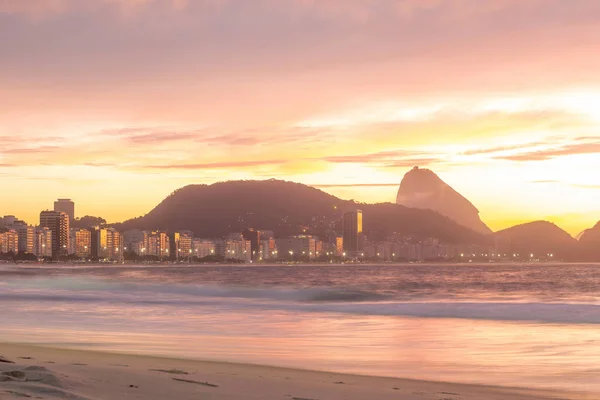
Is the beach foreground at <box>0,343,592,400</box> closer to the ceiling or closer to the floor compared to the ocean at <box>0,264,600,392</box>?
closer to the ceiling

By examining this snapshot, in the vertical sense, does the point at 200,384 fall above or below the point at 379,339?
above

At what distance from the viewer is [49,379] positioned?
10.7 metres

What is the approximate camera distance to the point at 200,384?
12.2 m

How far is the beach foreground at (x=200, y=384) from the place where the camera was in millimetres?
10461

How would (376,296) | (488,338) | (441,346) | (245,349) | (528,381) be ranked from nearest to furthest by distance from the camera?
(528,381) < (245,349) < (441,346) < (488,338) < (376,296)

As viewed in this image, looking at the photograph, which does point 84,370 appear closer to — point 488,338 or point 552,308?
point 488,338

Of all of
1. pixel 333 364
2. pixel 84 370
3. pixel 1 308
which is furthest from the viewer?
pixel 1 308

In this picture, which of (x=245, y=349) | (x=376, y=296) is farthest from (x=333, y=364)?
(x=376, y=296)

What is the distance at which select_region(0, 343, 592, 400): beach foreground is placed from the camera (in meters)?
10.5

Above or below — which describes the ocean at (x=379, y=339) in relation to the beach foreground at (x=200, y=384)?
below

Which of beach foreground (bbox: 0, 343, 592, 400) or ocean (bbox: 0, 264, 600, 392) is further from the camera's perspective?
ocean (bbox: 0, 264, 600, 392)

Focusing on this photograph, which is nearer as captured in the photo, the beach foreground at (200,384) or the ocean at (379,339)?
the beach foreground at (200,384)

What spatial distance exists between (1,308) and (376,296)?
36218 millimetres

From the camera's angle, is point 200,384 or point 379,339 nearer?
point 200,384
